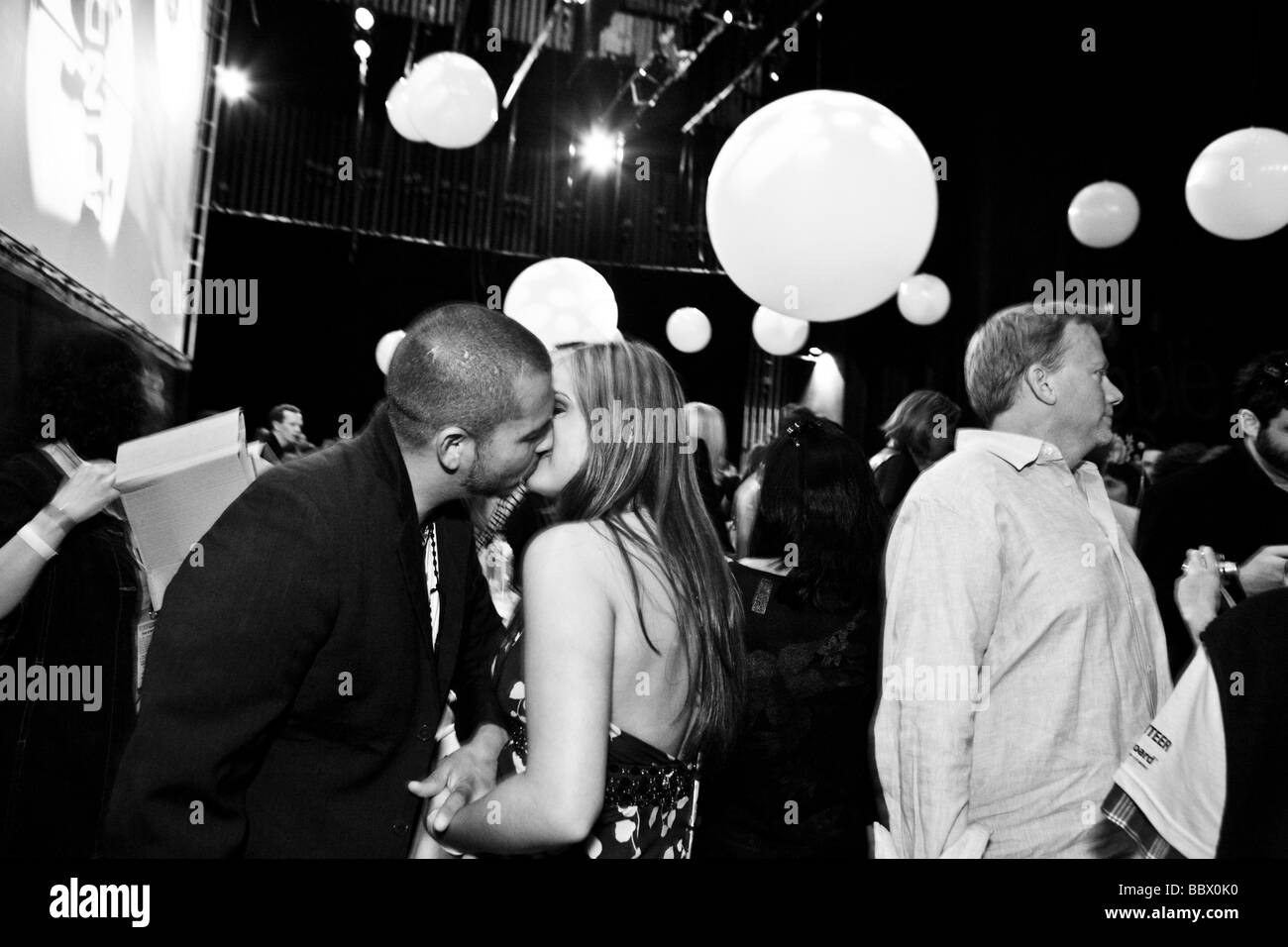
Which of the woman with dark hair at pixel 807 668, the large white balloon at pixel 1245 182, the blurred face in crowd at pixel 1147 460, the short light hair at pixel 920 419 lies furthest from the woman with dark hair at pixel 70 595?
the blurred face in crowd at pixel 1147 460

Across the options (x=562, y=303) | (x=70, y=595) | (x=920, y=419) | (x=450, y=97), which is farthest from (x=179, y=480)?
(x=450, y=97)

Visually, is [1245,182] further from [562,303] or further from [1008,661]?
[1008,661]

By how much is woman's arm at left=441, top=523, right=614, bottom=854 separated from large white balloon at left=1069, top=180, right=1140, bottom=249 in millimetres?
4109

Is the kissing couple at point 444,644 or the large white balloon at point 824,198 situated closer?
the kissing couple at point 444,644

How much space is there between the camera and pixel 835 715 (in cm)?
182

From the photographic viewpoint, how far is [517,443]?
1400mm

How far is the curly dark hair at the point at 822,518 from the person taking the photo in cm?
186

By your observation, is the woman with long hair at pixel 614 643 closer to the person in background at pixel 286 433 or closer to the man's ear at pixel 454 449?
the man's ear at pixel 454 449

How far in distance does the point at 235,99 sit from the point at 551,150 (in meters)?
2.45

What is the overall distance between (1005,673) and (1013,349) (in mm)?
643

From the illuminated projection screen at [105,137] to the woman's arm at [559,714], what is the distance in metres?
1.72

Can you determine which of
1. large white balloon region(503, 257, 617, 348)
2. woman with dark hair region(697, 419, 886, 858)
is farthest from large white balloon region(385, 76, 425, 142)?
woman with dark hair region(697, 419, 886, 858)

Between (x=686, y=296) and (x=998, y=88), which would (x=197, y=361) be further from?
(x=998, y=88)

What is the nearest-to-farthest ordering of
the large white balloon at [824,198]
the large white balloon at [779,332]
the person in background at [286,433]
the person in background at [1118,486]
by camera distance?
1. the person in background at [1118,486]
2. the large white balloon at [824,198]
3. the person in background at [286,433]
4. the large white balloon at [779,332]
